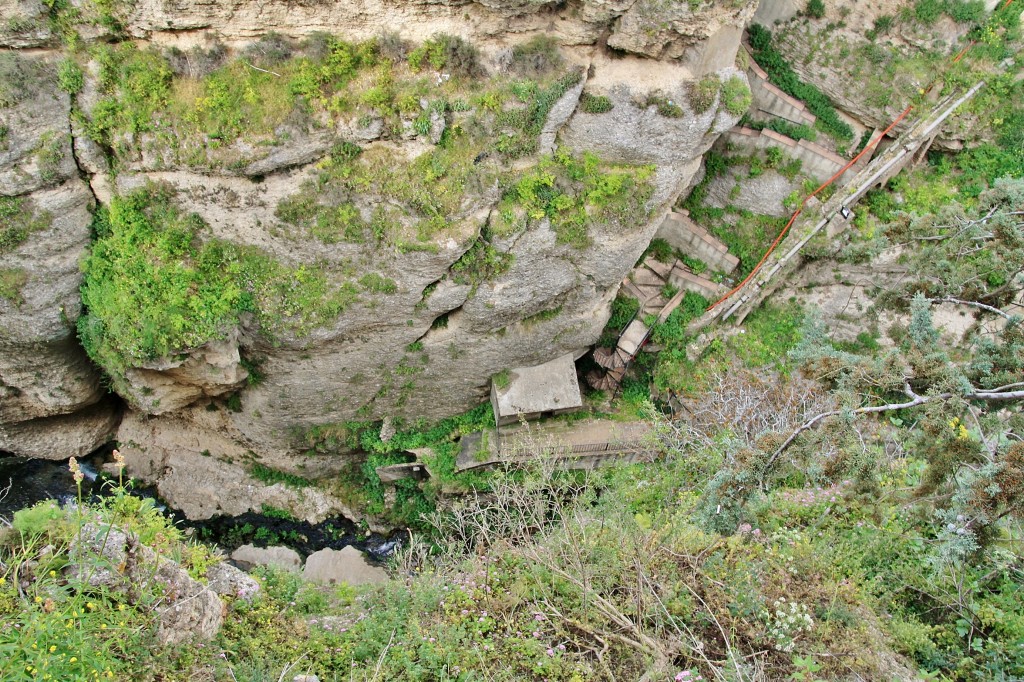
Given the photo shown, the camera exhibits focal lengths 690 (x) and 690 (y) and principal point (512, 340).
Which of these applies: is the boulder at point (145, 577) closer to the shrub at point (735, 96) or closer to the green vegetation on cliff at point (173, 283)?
the green vegetation on cliff at point (173, 283)

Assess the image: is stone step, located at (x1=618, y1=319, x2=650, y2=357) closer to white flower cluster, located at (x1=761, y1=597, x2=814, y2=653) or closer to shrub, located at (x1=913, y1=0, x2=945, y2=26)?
shrub, located at (x1=913, y1=0, x2=945, y2=26)

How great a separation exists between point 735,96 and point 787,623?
9595mm

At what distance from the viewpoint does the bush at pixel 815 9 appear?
1495cm

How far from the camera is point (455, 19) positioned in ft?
39.5

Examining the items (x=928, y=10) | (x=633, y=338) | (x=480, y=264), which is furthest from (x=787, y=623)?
(x=928, y=10)

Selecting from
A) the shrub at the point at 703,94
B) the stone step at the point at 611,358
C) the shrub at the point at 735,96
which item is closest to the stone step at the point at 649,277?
the stone step at the point at 611,358

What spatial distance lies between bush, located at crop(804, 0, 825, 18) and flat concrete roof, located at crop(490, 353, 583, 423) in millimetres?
9128

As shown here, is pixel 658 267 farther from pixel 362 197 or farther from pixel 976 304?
pixel 976 304

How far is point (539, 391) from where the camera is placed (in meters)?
15.1

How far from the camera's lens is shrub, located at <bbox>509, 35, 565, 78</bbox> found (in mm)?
12242

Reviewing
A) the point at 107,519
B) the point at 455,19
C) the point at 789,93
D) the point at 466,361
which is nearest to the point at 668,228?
the point at 789,93

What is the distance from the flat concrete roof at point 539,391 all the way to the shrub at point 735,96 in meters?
6.04

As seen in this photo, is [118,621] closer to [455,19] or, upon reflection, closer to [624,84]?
[455,19]

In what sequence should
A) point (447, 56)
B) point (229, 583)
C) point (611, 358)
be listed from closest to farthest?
point (229, 583) → point (447, 56) → point (611, 358)
